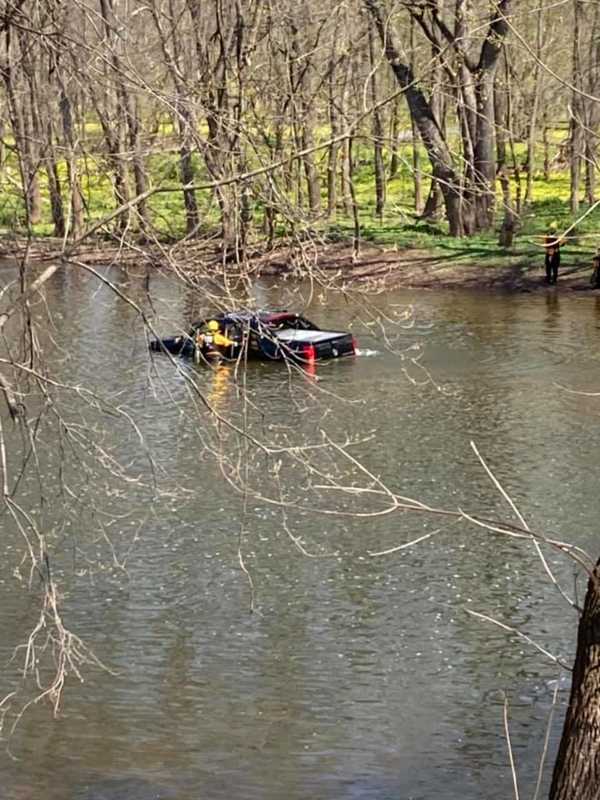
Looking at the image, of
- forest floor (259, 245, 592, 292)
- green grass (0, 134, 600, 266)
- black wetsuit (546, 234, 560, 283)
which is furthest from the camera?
forest floor (259, 245, 592, 292)

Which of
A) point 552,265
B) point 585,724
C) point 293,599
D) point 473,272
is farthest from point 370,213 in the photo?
point 585,724

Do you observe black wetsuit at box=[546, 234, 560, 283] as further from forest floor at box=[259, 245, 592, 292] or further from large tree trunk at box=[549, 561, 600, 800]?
large tree trunk at box=[549, 561, 600, 800]

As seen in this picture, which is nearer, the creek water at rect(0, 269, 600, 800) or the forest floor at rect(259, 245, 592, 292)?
the creek water at rect(0, 269, 600, 800)

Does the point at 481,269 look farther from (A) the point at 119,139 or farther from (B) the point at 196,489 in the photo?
(A) the point at 119,139

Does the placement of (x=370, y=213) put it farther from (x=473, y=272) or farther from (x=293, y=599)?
(x=293, y=599)

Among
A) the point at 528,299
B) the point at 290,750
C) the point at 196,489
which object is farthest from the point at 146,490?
the point at 528,299

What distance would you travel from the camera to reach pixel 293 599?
45.8ft

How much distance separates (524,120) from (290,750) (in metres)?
35.7

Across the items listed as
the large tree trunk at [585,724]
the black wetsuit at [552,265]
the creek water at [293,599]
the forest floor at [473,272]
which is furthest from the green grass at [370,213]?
the large tree trunk at [585,724]

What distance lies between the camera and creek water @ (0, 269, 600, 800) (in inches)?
423

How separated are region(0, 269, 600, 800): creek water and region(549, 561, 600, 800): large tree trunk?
510 mm

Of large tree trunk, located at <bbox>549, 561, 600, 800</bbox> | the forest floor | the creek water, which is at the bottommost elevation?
the creek water

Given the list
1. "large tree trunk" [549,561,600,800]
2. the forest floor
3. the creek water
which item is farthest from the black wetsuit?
"large tree trunk" [549,561,600,800]

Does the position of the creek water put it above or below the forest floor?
below
